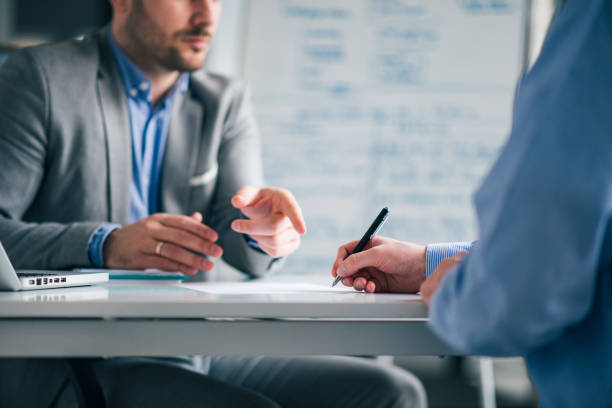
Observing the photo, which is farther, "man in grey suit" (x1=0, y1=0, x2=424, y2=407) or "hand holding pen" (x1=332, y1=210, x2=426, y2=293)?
"man in grey suit" (x1=0, y1=0, x2=424, y2=407)

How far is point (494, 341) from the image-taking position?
1.42 feet

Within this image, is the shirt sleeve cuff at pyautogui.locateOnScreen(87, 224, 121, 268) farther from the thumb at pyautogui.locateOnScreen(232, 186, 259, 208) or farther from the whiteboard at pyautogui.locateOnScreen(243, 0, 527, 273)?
the whiteboard at pyautogui.locateOnScreen(243, 0, 527, 273)

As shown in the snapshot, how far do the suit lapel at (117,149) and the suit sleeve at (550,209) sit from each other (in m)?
0.96

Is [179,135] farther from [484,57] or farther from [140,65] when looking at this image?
[484,57]

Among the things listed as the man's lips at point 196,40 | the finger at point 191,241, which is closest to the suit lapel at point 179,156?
the man's lips at point 196,40

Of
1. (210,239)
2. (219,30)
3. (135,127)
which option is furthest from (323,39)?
(210,239)

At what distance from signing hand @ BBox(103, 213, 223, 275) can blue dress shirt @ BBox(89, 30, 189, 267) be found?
0.31 m

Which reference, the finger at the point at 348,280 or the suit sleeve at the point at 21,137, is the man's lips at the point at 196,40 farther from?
the finger at the point at 348,280

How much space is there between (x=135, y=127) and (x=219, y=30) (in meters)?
1.28

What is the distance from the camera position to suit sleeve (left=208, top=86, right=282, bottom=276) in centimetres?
123

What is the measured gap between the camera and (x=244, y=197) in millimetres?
1019

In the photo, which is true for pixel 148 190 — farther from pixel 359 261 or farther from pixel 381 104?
pixel 381 104

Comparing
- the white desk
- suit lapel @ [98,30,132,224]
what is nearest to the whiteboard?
suit lapel @ [98,30,132,224]

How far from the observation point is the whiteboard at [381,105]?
2266 millimetres
